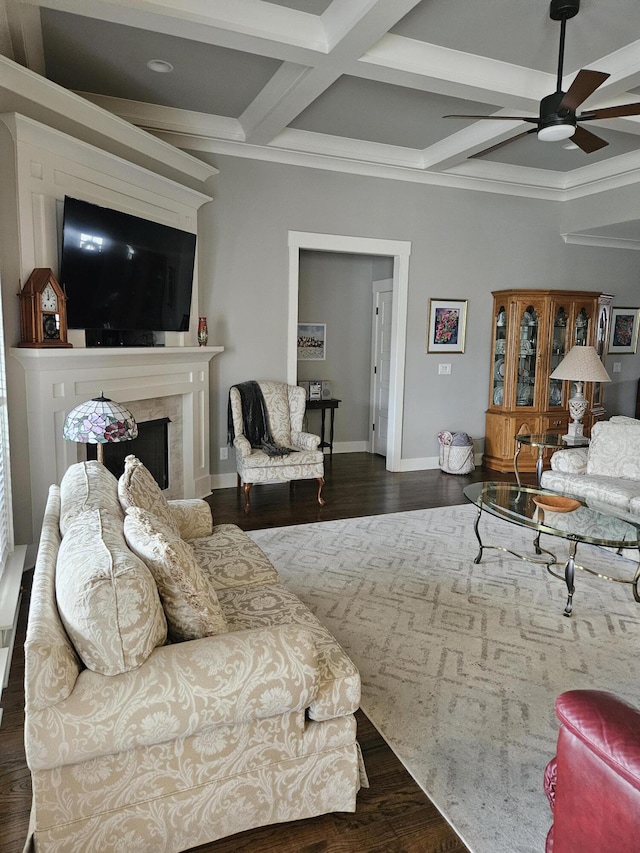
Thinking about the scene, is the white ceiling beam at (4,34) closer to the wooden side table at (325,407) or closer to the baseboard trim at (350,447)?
the wooden side table at (325,407)

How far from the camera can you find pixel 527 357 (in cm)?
681

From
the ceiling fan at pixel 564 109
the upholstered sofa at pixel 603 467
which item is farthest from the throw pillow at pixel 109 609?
the upholstered sofa at pixel 603 467

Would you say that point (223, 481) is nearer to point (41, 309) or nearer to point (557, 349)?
point (41, 309)

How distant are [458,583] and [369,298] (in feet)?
15.0

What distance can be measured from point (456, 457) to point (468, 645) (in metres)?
3.70

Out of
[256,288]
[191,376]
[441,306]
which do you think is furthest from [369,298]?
[191,376]

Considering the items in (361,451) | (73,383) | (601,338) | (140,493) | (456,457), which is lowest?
(361,451)

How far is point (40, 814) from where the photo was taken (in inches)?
59.1

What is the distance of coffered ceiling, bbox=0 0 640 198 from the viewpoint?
10.6 ft

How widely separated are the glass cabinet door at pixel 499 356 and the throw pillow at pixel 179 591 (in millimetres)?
5684

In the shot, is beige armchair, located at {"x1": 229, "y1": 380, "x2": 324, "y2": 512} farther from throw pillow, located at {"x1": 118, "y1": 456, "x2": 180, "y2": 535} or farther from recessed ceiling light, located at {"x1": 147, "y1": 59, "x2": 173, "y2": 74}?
recessed ceiling light, located at {"x1": 147, "y1": 59, "x2": 173, "y2": 74}

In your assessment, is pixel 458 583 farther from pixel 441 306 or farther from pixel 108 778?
pixel 441 306

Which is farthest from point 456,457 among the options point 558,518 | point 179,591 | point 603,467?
point 179,591

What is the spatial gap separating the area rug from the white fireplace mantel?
4.74 ft
